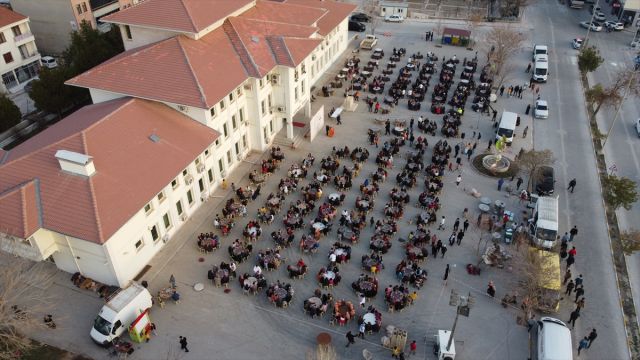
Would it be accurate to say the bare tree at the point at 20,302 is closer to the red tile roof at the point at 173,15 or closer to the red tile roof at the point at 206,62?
the red tile roof at the point at 206,62

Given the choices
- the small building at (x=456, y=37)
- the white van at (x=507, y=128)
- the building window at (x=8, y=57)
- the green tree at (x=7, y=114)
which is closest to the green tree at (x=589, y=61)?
the small building at (x=456, y=37)

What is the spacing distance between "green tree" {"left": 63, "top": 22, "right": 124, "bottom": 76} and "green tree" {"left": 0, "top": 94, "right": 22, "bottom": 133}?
22.7 feet

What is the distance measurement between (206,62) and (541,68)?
142ft

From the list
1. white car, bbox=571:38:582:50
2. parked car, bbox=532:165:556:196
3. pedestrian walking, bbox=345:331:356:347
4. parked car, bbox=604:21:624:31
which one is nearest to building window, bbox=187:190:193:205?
pedestrian walking, bbox=345:331:356:347

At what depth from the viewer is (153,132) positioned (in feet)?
119

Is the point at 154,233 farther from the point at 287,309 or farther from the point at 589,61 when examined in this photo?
the point at 589,61

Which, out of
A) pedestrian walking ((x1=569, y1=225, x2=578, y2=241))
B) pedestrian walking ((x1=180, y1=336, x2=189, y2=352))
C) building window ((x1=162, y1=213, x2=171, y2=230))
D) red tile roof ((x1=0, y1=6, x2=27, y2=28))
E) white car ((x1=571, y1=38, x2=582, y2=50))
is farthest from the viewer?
white car ((x1=571, y1=38, x2=582, y2=50))

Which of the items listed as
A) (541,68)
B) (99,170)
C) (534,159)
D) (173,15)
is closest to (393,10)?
(541,68)

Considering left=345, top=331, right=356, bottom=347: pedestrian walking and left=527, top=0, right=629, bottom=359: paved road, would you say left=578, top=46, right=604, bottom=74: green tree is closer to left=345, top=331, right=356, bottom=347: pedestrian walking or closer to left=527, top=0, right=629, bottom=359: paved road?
left=527, top=0, right=629, bottom=359: paved road

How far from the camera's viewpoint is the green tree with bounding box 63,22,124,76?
52.7 metres

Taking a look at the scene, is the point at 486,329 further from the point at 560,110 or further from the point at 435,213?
the point at 560,110

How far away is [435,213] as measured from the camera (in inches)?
1542

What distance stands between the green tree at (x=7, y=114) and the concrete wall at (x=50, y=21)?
1895 cm

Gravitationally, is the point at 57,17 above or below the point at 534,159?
above
